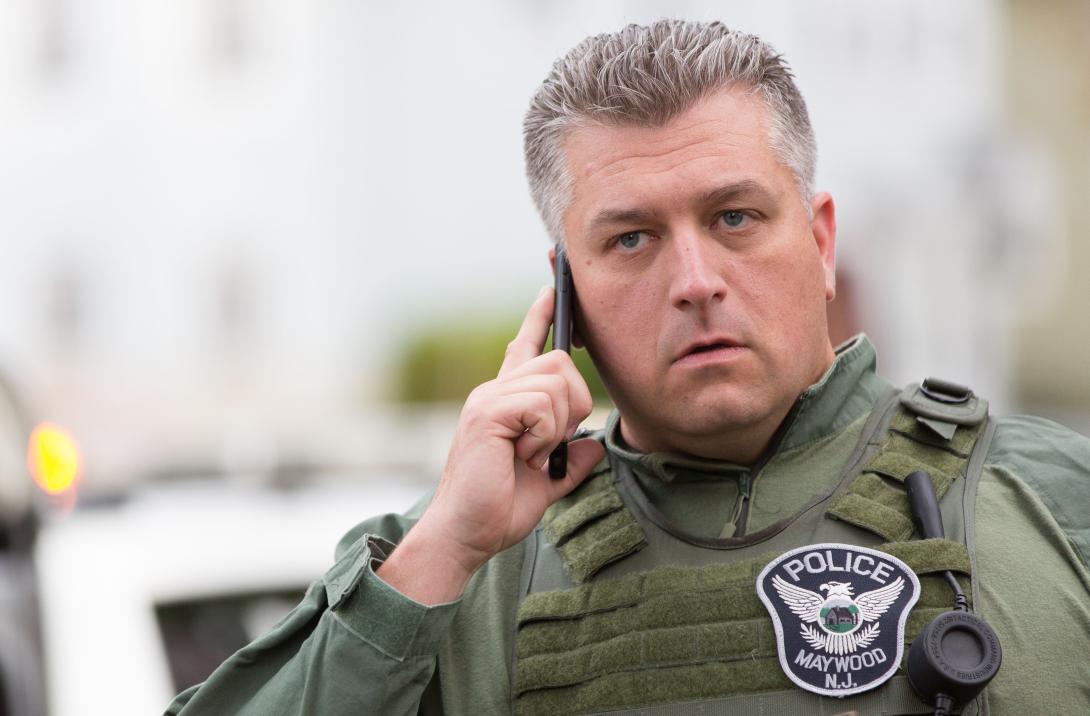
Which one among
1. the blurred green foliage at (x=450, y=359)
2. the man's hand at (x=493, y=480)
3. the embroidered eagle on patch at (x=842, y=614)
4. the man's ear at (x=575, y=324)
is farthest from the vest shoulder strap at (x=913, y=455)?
the blurred green foliage at (x=450, y=359)

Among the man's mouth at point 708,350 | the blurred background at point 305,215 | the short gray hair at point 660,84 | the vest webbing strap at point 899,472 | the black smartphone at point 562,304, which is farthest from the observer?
the blurred background at point 305,215

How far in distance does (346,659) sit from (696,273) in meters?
0.85

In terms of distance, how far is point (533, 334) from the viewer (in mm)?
2943

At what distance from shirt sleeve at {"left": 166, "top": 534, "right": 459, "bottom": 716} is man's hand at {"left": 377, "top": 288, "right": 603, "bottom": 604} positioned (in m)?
0.05

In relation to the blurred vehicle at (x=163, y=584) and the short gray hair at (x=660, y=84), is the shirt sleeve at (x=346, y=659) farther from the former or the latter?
the blurred vehicle at (x=163, y=584)

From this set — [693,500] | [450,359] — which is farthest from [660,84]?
[450,359]

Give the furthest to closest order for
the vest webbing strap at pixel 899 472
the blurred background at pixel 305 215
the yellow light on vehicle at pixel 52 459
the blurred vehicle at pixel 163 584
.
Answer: the blurred background at pixel 305 215 → the yellow light on vehicle at pixel 52 459 → the blurred vehicle at pixel 163 584 → the vest webbing strap at pixel 899 472

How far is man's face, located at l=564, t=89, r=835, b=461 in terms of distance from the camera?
2.69m

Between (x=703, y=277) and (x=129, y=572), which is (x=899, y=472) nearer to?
(x=703, y=277)

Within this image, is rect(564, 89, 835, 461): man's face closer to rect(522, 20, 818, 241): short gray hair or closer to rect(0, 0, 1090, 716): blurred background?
rect(522, 20, 818, 241): short gray hair

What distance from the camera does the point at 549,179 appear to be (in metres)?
2.98

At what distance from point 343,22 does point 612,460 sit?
32026 millimetres

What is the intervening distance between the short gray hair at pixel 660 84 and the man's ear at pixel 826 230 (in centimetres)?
6

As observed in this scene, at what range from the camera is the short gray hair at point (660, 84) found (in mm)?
2789
